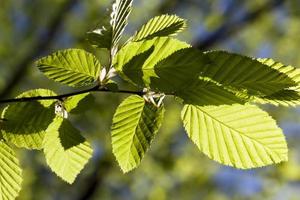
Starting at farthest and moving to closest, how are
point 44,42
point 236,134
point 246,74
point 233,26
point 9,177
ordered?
1. point 233,26
2. point 44,42
3. point 9,177
4. point 236,134
5. point 246,74

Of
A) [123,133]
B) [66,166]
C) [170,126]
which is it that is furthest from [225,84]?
[170,126]

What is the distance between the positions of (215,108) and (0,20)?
592 cm

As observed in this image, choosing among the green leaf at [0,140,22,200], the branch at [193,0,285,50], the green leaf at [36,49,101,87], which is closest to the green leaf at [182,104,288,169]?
the green leaf at [36,49,101,87]

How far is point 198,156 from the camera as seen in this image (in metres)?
6.73

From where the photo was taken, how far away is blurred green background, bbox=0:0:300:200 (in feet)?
20.1

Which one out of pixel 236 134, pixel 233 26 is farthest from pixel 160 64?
pixel 233 26

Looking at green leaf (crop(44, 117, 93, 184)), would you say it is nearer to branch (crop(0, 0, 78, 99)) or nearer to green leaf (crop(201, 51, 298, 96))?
green leaf (crop(201, 51, 298, 96))

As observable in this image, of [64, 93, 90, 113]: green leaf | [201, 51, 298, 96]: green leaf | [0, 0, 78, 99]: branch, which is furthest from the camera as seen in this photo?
[0, 0, 78, 99]: branch

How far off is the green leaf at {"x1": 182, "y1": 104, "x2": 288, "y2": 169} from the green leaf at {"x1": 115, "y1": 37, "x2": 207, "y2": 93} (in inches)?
3.4

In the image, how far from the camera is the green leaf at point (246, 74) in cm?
57

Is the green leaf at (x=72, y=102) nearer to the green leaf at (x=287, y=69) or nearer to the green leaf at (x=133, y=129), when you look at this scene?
the green leaf at (x=133, y=129)

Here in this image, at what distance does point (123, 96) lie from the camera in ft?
20.3

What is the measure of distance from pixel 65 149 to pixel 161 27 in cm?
28

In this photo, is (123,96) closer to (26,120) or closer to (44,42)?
(44,42)
